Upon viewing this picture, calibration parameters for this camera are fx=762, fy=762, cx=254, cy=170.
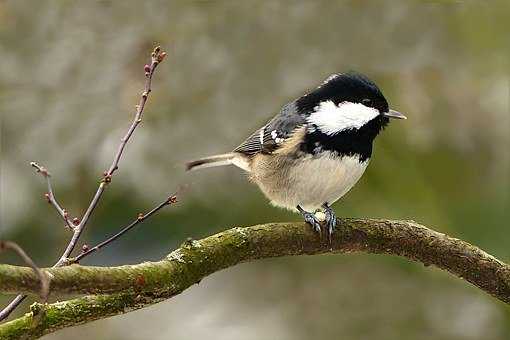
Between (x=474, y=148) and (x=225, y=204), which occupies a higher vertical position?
(x=474, y=148)

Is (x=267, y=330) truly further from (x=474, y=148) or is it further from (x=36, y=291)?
(x=36, y=291)

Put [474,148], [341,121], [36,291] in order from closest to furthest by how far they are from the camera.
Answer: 1. [36,291]
2. [341,121]
3. [474,148]

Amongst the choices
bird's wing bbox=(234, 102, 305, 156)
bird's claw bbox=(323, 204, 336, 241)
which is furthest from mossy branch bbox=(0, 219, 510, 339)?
bird's wing bbox=(234, 102, 305, 156)

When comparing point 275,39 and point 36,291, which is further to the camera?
point 275,39

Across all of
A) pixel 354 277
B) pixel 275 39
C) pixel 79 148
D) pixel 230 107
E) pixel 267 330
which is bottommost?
pixel 267 330

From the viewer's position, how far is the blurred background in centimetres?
297

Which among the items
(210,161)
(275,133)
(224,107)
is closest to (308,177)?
(275,133)

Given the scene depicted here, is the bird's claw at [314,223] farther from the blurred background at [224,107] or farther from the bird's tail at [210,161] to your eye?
the blurred background at [224,107]

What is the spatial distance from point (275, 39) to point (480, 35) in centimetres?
86

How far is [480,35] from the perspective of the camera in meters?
3.18

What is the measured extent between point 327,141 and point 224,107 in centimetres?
99

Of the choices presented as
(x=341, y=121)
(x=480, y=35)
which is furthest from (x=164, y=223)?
(x=480, y=35)

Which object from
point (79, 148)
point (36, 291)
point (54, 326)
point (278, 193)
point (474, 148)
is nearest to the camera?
point (36, 291)

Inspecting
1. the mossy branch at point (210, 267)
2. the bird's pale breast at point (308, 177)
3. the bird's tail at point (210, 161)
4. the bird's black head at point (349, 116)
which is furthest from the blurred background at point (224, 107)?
the mossy branch at point (210, 267)
